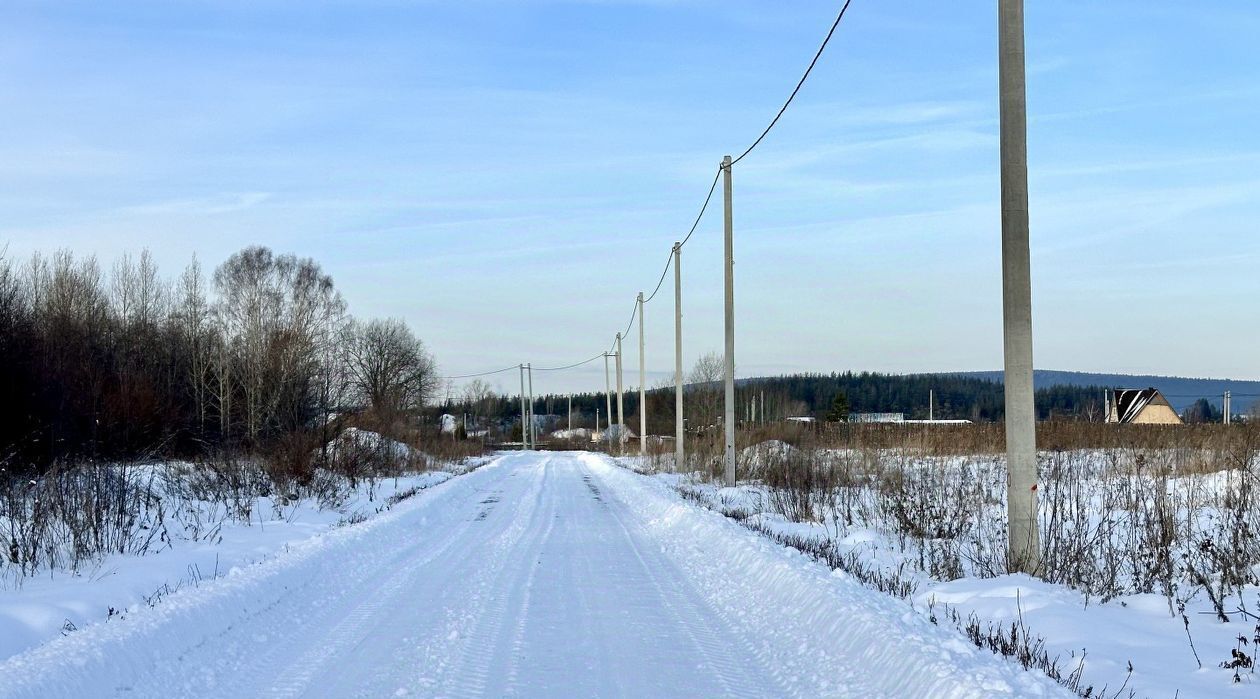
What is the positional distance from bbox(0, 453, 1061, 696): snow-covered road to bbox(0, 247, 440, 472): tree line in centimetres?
821

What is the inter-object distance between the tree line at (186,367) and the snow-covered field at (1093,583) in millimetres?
12665

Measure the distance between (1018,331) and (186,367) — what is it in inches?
2189

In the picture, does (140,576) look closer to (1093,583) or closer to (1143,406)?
(1093,583)

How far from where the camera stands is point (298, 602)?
9055mm

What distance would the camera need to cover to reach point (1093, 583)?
9.05 meters

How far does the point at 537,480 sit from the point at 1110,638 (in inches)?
1027

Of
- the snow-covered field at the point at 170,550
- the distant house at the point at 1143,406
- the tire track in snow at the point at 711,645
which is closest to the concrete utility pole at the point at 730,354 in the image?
the snow-covered field at the point at 170,550

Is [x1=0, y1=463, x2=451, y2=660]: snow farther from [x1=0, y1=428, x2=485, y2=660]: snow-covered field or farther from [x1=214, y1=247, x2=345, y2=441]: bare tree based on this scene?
[x1=214, y1=247, x2=345, y2=441]: bare tree

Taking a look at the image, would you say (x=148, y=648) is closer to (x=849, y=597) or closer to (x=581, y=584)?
(x=581, y=584)

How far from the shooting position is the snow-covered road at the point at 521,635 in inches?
240

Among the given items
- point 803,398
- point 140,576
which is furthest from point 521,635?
point 803,398

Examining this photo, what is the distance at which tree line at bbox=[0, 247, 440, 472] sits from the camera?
976 inches

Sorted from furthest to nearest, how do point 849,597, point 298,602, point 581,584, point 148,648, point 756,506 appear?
point 756,506
point 581,584
point 298,602
point 849,597
point 148,648

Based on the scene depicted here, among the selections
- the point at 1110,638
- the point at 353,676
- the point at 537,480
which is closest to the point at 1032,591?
the point at 1110,638
